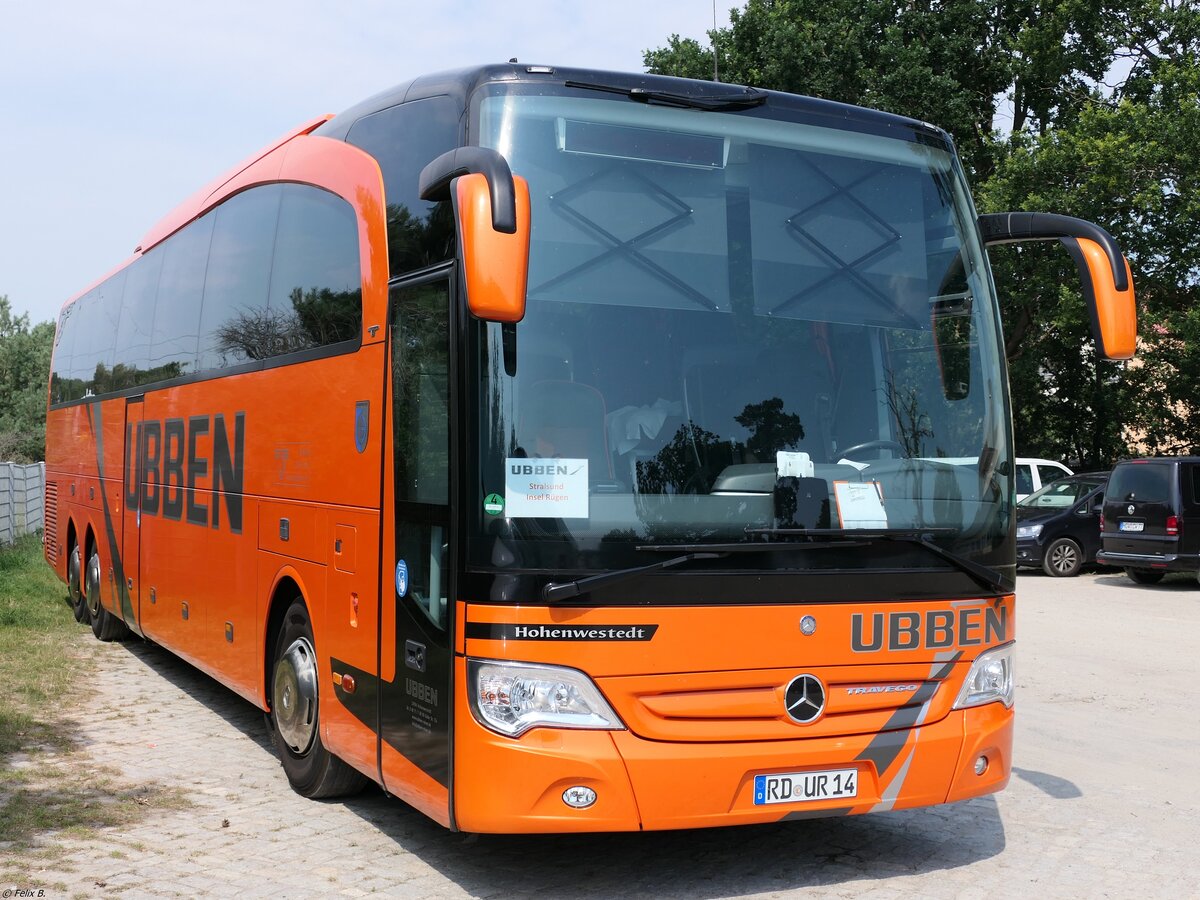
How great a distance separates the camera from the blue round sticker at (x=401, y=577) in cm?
589

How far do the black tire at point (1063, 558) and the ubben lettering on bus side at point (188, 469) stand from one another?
16.5 metres

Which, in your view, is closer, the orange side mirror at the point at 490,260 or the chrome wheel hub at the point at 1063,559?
the orange side mirror at the point at 490,260

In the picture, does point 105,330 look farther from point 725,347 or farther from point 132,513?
point 725,347

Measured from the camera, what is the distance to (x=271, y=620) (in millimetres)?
7824

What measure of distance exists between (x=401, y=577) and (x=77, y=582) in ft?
33.0

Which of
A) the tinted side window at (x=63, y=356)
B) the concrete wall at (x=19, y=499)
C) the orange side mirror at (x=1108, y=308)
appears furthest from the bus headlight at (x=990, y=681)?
the concrete wall at (x=19, y=499)

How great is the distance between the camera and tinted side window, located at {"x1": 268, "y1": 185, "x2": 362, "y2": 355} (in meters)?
6.79

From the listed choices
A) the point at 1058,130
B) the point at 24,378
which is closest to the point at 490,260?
the point at 1058,130

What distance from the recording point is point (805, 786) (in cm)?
557

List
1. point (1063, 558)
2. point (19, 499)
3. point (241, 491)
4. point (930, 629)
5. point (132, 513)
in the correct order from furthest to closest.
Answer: point (19, 499) < point (1063, 558) < point (132, 513) < point (241, 491) < point (930, 629)

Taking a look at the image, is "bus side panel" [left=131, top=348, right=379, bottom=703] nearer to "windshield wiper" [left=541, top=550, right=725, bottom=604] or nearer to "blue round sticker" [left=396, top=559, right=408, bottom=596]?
"blue round sticker" [left=396, top=559, right=408, bottom=596]

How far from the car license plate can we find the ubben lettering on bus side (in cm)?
415

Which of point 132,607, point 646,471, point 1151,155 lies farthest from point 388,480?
point 1151,155

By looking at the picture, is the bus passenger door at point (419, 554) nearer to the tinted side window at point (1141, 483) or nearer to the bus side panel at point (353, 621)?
the bus side panel at point (353, 621)
